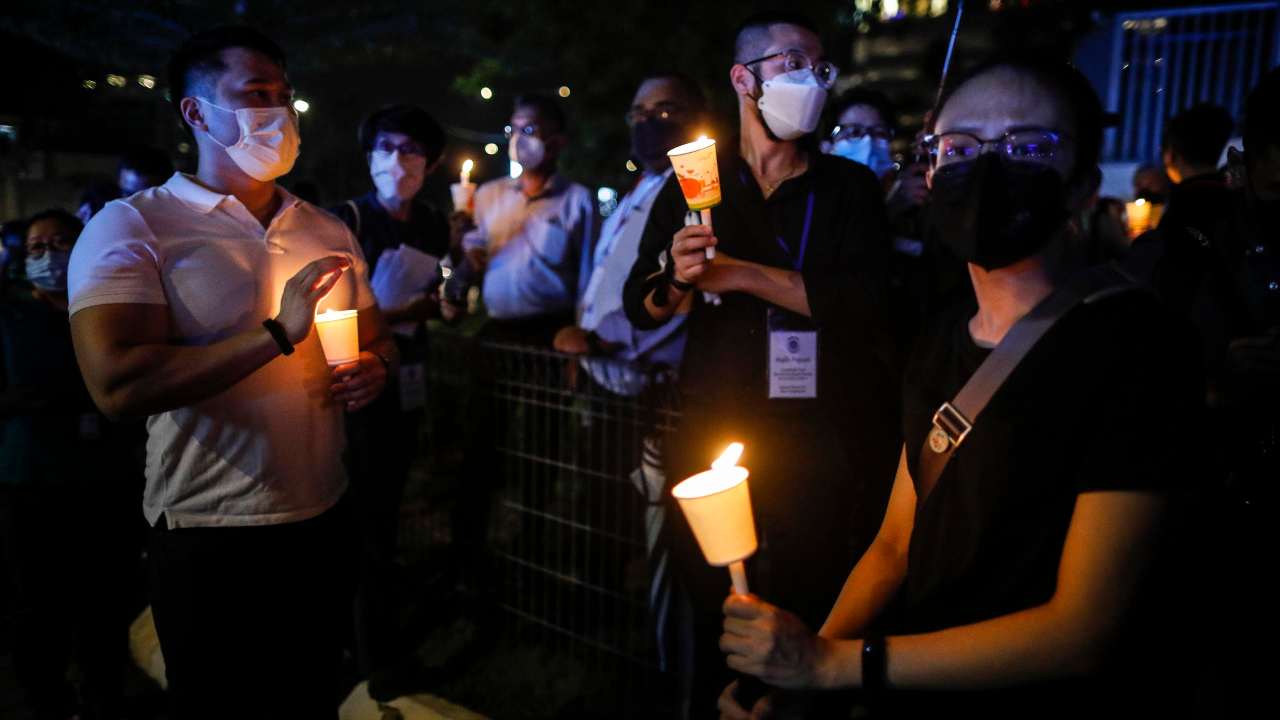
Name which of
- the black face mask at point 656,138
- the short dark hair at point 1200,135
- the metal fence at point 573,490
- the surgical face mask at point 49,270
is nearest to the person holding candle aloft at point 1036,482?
the metal fence at point 573,490

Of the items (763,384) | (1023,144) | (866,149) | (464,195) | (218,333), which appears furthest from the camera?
(464,195)

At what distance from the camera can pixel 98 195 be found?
17.3ft

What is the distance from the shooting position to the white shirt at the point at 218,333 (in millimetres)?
2514

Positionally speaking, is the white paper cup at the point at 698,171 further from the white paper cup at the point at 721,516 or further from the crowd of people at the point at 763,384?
the white paper cup at the point at 721,516

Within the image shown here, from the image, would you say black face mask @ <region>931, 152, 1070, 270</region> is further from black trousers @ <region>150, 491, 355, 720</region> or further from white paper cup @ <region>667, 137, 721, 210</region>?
black trousers @ <region>150, 491, 355, 720</region>

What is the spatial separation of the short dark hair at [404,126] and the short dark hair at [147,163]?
164cm

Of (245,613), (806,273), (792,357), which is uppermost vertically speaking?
(806,273)

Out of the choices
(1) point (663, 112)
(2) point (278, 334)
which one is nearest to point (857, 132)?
(1) point (663, 112)

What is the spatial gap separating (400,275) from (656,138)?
A: 1597 mm

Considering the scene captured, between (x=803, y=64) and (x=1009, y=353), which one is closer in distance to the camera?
(x=1009, y=353)

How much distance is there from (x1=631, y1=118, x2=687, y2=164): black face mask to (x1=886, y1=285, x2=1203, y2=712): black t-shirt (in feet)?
11.1

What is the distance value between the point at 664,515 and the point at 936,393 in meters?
2.06

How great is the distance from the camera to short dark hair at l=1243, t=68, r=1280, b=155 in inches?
107

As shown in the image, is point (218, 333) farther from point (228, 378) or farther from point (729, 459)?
point (729, 459)
